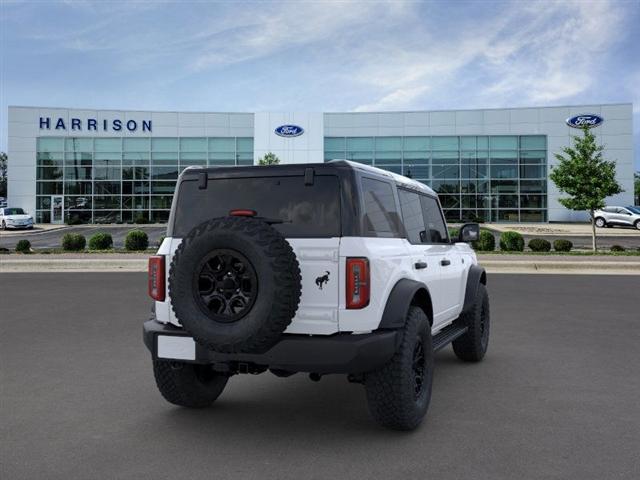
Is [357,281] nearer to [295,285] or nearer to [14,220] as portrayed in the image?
[295,285]

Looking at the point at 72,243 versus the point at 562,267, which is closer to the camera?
the point at 562,267

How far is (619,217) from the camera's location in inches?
1596

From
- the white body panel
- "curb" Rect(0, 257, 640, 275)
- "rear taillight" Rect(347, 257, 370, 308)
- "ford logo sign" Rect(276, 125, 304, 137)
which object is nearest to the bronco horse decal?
the white body panel

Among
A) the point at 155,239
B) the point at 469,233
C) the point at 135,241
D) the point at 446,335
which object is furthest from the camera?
the point at 155,239

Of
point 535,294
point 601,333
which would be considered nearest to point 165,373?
point 601,333

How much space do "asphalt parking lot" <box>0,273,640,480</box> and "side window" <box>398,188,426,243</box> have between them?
1411 millimetres

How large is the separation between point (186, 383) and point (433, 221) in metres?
2.77

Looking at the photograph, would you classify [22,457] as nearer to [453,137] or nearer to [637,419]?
[637,419]

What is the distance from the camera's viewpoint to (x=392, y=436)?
418 cm

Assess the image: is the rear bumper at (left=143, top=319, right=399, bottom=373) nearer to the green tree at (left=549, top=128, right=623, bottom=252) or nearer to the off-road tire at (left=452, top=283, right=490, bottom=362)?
the off-road tire at (left=452, top=283, right=490, bottom=362)

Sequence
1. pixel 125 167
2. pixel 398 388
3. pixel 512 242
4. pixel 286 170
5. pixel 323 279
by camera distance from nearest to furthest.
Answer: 1. pixel 323 279
2. pixel 398 388
3. pixel 286 170
4. pixel 512 242
5. pixel 125 167

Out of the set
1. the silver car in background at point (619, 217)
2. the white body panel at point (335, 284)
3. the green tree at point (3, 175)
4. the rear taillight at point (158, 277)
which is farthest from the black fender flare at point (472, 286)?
the green tree at point (3, 175)

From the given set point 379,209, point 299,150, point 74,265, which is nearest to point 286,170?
point 379,209

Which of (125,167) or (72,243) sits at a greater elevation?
(125,167)
